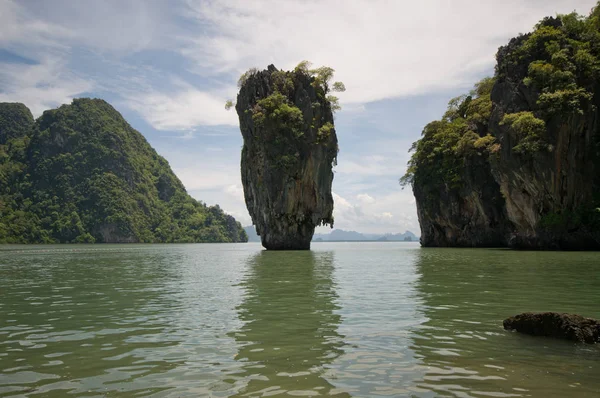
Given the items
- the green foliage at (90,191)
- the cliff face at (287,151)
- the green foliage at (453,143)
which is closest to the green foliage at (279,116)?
the cliff face at (287,151)

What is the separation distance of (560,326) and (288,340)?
14.2ft

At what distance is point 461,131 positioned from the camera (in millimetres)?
57219

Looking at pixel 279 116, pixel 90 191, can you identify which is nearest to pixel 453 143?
pixel 279 116

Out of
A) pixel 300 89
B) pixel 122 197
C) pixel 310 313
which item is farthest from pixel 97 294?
pixel 122 197

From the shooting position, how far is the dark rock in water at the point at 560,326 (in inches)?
271

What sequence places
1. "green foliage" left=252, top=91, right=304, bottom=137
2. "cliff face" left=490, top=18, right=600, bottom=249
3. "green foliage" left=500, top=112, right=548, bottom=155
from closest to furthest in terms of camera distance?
"cliff face" left=490, top=18, right=600, bottom=249, "green foliage" left=500, top=112, right=548, bottom=155, "green foliage" left=252, top=91, right=304, bottom=137

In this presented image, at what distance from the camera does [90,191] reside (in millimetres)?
145250

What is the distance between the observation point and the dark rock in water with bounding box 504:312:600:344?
22.6 ft

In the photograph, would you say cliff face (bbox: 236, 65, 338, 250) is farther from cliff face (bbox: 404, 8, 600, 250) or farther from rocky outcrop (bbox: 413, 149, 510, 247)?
cliff face (bbox: 404, 8, 600, 250)

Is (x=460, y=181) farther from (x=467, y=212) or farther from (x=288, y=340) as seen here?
(x=288, y=340)

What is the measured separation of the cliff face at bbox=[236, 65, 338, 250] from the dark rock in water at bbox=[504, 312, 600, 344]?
43.0 m

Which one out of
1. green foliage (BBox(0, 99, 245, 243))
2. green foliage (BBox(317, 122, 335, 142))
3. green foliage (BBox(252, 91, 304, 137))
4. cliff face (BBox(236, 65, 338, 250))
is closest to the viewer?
green foliage (BBox(252, 91, 304, 137))

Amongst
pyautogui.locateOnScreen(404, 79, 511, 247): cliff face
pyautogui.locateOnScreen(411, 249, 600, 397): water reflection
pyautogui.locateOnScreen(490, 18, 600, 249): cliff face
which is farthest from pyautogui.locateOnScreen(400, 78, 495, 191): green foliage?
pyautogui.locateOnScreen(411, 249, 600, 397): water reflection

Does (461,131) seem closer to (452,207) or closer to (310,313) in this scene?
(452,207)
